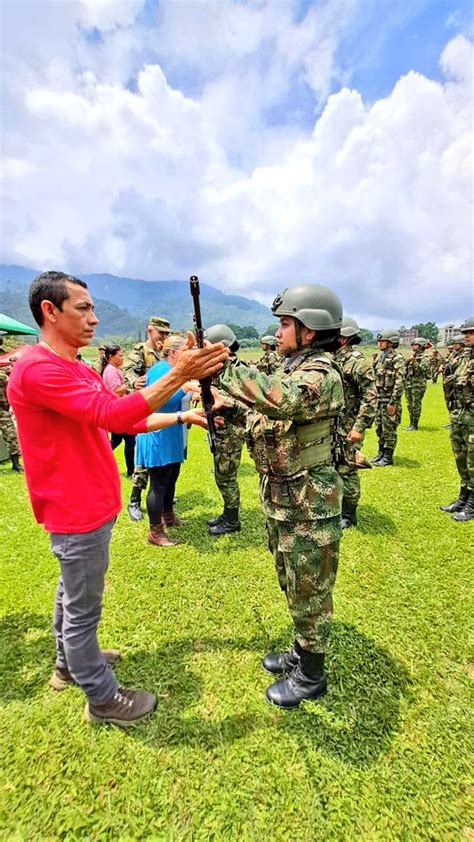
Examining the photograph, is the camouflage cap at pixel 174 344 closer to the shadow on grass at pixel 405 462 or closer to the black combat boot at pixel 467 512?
the black combat boot at pixel 467 512

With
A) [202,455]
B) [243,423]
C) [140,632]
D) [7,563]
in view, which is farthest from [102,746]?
[202,455]

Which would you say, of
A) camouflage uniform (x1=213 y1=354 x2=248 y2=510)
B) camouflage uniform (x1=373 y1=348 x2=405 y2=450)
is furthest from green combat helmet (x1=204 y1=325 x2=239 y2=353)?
camouflage uniform (x1=373 y1=348 x2=405 y2=450)

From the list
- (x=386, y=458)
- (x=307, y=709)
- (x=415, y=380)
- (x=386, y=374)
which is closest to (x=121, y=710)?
(x=307, y=709)

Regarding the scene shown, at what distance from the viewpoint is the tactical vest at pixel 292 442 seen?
2639mm

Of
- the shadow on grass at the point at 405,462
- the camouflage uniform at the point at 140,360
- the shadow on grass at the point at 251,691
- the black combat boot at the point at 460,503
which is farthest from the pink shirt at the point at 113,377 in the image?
the shadow on grass at the point at 405,462

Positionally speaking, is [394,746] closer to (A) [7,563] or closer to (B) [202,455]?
(A) [7,563]

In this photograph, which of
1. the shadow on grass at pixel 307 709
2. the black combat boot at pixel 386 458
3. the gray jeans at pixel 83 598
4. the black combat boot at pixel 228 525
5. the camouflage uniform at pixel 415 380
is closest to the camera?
the gray jeans at pixel 83 598

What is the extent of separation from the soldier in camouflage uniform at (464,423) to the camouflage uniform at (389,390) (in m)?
2.82

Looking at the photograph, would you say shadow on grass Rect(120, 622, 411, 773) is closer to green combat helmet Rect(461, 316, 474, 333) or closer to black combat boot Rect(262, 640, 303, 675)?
black combat boot Rect(262, 640, 303, 675)

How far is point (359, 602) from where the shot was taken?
13.9ft

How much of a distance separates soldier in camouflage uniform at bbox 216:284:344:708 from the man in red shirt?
2.40 ft

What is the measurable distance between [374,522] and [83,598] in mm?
5039

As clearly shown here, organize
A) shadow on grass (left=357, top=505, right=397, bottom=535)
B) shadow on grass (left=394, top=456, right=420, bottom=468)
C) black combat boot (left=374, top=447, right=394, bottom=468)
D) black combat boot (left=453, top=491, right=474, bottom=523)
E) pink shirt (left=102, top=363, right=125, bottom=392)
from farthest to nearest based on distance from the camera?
black combat boot (left=374, top=447, right=394, bottom=468) → shadow on grass (left=394, top=456, right=420, bottom=468) → pink shirt (left=102, top=363, right=125, bottom=392) → black combat boot (left=453, top=491, right=474, bottom=523) → shadow on grass (left=357, top=505, right=397, bottom=535)

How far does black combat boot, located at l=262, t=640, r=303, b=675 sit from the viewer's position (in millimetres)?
3221
